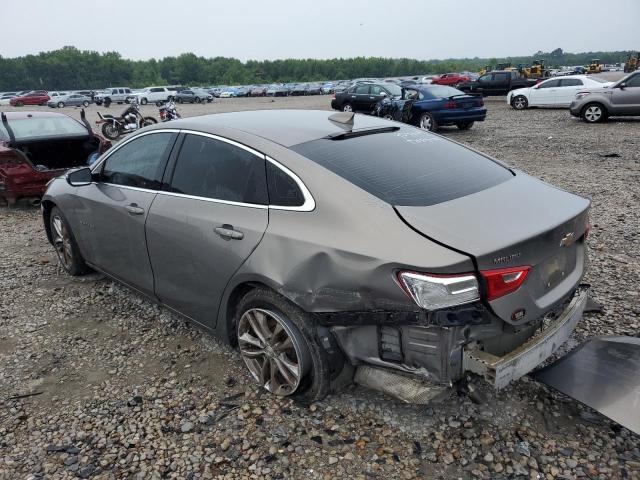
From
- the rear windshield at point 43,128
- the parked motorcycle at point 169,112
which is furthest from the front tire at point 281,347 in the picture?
the parked motorcycle at point 169,112

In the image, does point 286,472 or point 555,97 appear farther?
point 555,97

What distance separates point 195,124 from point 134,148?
0.74 m

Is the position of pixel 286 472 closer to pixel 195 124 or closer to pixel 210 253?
pixel 210 253

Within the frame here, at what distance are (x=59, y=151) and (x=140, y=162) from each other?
17.5ft

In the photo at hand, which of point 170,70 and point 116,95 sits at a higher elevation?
point 170,70

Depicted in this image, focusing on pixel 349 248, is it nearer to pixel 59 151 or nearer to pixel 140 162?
pixel 140 162

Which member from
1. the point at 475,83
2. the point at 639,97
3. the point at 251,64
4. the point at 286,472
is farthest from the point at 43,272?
the point at 251,64

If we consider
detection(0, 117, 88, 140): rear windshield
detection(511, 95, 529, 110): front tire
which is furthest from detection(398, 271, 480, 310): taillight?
detection(511, 95, 529, 110): front tire

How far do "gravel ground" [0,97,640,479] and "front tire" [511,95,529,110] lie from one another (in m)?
18.1

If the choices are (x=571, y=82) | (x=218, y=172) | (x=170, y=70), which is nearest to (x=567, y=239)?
(x=218, y=172)

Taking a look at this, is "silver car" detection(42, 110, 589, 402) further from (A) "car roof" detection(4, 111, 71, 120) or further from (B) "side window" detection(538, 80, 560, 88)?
(B) "side window" detection(538, 80, 560, 88)

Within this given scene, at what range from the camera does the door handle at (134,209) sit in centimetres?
345

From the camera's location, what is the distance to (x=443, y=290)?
2.09 meters

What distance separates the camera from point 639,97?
13.8 m
